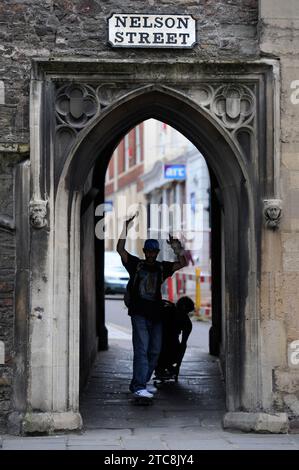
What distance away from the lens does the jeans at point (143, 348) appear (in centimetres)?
979

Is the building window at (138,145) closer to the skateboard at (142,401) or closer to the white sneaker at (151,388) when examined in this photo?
the white sneaker at (151,388)

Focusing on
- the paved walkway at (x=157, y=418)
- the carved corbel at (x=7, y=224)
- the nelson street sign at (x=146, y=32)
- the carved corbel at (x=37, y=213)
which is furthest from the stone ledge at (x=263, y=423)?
the nelson street sign at (x=146, y=32)

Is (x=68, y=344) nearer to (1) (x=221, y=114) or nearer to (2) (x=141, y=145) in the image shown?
(1) (x=221, y=114)

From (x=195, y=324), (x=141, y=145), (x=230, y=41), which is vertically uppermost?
(x=141, y=145)

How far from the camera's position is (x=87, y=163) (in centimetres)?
895

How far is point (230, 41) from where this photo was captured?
8.87 m

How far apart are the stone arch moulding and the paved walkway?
1.30 feet

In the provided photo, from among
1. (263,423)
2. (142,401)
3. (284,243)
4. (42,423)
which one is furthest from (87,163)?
(263,423)

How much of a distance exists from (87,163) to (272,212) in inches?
74.3

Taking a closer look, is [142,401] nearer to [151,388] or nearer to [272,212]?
[151,388]

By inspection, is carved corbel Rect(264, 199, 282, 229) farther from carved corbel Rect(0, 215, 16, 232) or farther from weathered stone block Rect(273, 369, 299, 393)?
carved corbel Rect(0, 215, 16, 232)

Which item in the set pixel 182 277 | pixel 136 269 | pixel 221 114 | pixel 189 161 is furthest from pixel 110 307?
pixel 221 114

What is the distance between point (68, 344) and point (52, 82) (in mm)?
2521

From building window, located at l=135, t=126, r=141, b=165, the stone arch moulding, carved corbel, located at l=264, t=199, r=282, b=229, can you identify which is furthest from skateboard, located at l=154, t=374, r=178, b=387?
building window, located at l=135, t=126, r=141, b=165
